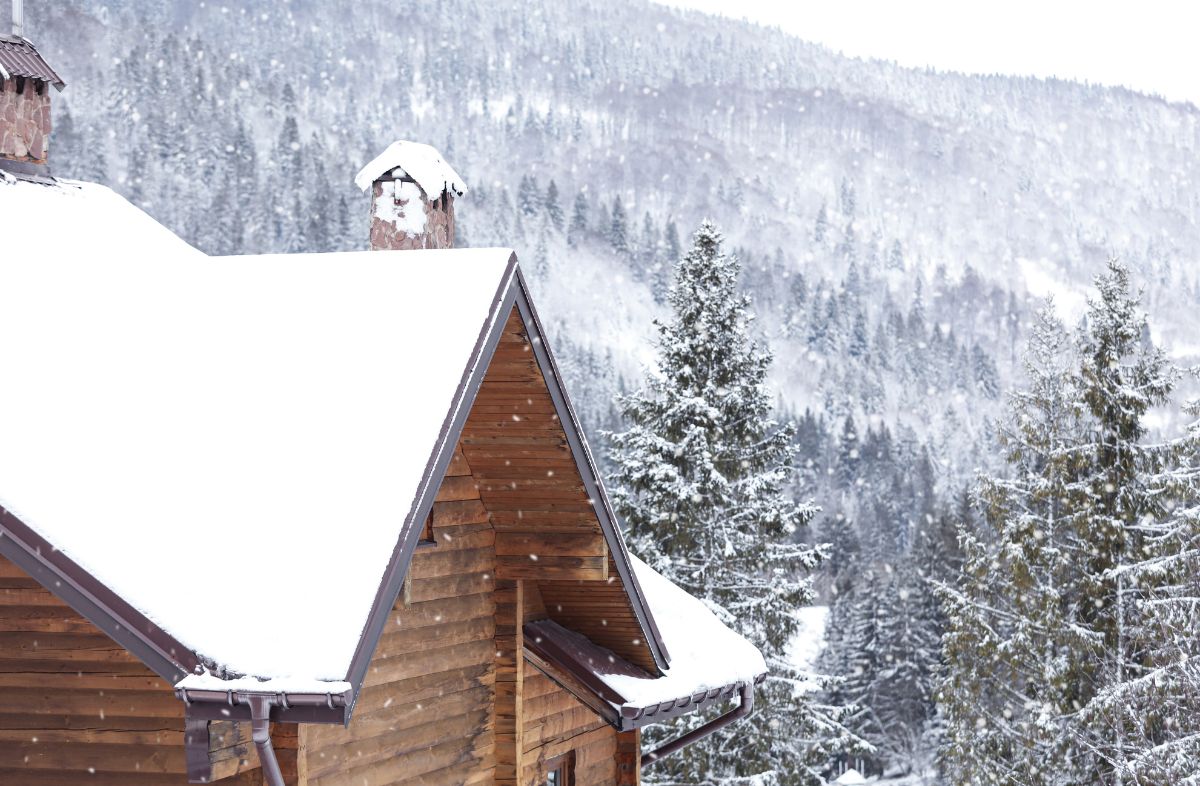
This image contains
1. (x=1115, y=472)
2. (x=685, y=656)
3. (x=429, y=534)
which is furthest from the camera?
(x=1115, y=472)

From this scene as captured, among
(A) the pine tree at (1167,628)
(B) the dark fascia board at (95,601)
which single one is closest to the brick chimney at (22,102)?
(B) the dark fascia board at (95,601)

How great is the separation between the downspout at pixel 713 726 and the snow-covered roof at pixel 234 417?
189 inches

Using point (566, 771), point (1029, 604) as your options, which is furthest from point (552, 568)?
point (1029, 604)

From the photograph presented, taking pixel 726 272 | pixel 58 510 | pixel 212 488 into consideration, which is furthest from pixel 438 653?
pixel 726 272

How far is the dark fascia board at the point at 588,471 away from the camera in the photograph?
6.91 metres

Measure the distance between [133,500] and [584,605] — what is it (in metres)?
3.81

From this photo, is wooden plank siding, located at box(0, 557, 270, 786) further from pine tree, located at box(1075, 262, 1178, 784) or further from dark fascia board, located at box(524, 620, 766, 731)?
pine tree, located at box(1075, 262, 1178, 784)

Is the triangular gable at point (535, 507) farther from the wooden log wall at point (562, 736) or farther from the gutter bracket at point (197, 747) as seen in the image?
the gutter bracket at point (197, 747)

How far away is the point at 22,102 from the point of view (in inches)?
373

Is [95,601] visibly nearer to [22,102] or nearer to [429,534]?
[429,534]

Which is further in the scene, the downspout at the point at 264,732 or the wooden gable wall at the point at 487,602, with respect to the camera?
the wooden gable wall at the point at 487,602

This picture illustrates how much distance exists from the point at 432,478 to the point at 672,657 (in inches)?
164

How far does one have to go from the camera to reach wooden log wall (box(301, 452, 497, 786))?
22.4 feet

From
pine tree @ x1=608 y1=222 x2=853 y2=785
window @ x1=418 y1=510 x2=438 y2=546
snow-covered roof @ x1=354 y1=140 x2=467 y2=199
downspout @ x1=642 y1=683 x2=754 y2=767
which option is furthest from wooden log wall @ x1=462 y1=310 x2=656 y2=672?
pine tree @ x1=608 y1=222 x2=853 y2=785
